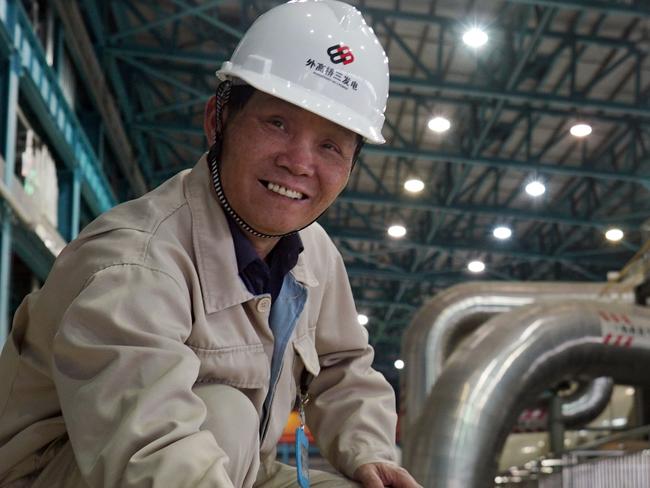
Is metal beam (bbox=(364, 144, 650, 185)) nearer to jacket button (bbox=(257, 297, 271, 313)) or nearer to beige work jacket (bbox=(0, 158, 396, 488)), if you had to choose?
beige work jacket (bbox=(0, 158, 396, 488))

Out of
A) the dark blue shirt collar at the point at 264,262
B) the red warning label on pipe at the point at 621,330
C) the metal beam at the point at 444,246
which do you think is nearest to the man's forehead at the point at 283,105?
the dark blue shirt collar at the point at 264,262

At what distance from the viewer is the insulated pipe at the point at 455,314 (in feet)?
30.5

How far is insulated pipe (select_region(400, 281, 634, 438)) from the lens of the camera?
9.30 meters

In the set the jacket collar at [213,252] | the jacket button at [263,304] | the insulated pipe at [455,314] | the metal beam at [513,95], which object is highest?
the metal beam at [513,95]

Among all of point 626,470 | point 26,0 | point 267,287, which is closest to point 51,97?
point 26,0

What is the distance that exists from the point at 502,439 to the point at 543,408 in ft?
15.6

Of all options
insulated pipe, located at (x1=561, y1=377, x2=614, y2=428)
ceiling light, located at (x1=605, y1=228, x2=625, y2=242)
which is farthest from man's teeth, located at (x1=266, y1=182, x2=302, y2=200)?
ceiling light, located at (x1=605, y1=228, x2=625, y2=242)

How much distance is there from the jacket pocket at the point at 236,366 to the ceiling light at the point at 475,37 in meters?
9.60

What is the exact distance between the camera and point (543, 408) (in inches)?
461

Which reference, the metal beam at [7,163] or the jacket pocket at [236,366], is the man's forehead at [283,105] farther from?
the metal beam at [7,163]

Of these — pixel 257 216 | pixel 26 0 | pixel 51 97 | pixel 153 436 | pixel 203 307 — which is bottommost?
pixel 153 436

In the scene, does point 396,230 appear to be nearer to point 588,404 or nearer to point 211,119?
point 588,404

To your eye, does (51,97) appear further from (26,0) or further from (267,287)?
(267,287)

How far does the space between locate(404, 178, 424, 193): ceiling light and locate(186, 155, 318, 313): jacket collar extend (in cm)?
1324
